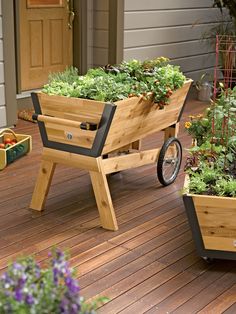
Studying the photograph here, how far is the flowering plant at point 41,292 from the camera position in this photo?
116 cm

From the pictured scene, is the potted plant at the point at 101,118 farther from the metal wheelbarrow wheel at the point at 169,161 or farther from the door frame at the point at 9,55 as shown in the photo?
the door frame at the point at 9,55

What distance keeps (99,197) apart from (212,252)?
74cm

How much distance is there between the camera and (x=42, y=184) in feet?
10.9

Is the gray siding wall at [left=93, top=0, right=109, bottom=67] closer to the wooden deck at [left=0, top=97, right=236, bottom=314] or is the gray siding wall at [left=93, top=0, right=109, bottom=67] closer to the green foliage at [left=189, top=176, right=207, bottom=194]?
the wooden deck at [left=0, top=97, right=236, bottom=314]

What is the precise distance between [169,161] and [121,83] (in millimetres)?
750

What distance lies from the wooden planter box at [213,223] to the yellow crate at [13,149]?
6.12 feet

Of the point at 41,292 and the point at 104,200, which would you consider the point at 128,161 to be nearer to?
the point at 104,200

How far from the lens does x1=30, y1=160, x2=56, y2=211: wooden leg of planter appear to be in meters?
3.27

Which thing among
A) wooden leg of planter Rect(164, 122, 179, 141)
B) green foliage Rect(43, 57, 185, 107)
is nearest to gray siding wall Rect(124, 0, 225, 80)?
wooden leg of planter Rect(164, 122, 179, 141)

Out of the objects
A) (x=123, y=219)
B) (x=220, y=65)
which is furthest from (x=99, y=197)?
(x=220, y=65)

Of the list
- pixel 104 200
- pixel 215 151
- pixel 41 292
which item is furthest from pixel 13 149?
pixel 41 292

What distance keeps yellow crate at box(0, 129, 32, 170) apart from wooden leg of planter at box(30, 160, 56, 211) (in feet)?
2.72

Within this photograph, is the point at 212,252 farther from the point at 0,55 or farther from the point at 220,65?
the point at 220,65

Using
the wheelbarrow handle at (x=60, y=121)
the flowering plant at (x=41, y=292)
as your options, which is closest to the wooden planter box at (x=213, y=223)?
the wheelbarrow handle at (x=60, y=121)
